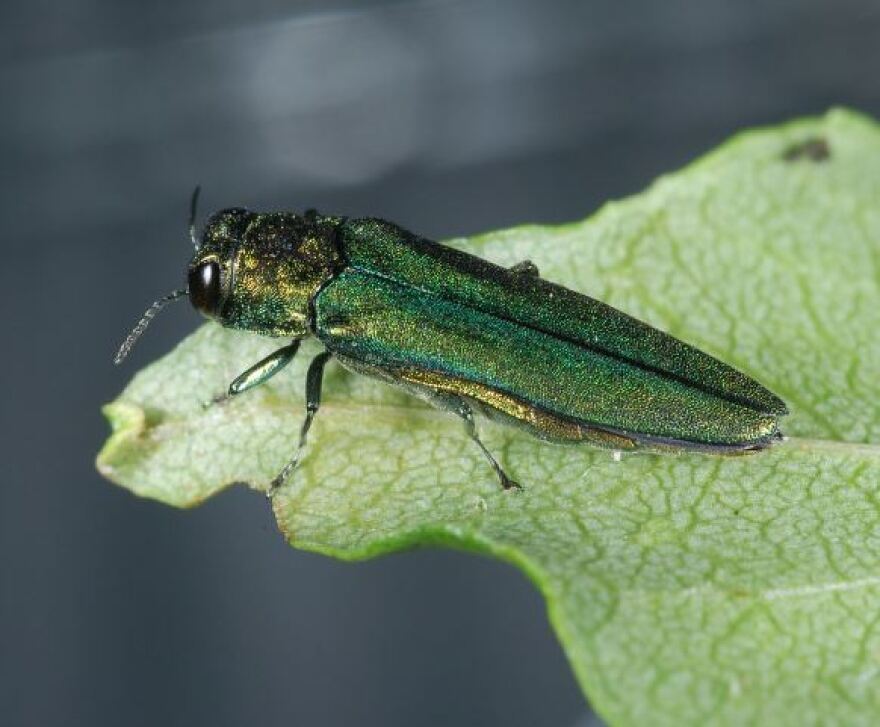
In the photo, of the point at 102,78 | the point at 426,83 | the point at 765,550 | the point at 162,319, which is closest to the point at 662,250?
the point at 765,550

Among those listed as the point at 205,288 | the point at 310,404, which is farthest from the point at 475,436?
the point at 205,288

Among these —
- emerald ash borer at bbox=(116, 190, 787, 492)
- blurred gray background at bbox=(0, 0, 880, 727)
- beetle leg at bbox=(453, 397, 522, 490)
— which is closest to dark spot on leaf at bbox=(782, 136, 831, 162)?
emerald ash borer at bbox=(116, 190, 787, 492)

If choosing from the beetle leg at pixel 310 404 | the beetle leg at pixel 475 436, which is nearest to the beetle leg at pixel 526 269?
the beetle leg at pixel 475 436

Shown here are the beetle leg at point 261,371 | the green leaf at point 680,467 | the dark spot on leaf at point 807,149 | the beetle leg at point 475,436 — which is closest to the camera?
the green leaf at point 680,467

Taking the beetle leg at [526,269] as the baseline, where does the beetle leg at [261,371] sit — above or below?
below

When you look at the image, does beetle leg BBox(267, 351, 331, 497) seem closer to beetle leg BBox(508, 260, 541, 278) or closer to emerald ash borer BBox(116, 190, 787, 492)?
emerald ash borer BBox(116, 190, 787, 492)

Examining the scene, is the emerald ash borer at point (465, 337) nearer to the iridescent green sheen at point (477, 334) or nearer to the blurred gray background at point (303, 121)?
the iridescent green sheen at point (477, 334)
